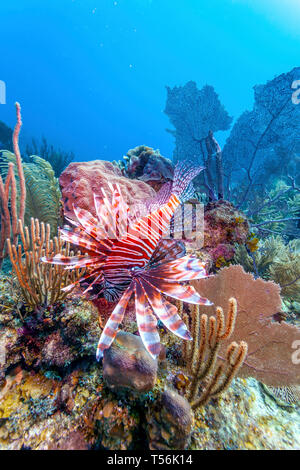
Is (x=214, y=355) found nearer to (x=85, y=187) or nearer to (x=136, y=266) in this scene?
(x=136, y=266)

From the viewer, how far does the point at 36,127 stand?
79812 mm

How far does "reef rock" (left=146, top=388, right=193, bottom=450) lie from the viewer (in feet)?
4.57

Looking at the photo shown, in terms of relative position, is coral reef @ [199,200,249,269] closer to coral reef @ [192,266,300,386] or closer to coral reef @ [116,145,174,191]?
coral reef @ [192,266,300,386]

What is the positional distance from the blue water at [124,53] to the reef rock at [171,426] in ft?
214

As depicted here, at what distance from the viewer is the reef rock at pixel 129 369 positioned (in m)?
1.53

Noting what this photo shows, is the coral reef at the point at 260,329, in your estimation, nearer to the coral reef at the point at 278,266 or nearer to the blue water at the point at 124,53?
the coral reef at the point at 278,266

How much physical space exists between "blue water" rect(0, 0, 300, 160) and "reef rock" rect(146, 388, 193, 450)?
6516 centimetres

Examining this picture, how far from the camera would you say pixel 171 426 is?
55.4 inches

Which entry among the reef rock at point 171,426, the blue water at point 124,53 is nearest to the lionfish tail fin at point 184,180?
the reef rock at point 171,426

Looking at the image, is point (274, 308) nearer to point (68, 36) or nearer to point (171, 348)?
point (171, 348)

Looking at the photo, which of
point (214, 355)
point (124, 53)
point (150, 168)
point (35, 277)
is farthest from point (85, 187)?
point (124, 53)

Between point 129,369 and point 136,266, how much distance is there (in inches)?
32.2
